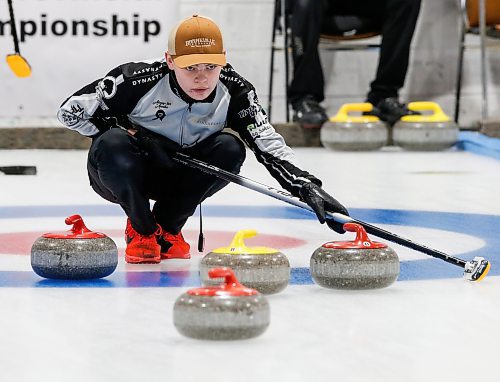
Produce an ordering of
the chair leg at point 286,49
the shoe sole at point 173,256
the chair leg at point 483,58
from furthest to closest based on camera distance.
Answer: the chair leg at point 286,49 < the chair leg at point 483,58 < the shoe sole at point 173,256

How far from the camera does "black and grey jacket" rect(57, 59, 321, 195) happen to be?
9.85 ft

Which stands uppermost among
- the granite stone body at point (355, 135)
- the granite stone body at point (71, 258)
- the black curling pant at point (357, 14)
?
the granite stone body at point (71, 258)

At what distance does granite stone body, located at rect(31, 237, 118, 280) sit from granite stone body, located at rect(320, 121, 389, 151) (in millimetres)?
4483

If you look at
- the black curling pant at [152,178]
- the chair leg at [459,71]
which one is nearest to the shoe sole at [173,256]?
the black curling pant at [152,178]

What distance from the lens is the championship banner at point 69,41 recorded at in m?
6.69

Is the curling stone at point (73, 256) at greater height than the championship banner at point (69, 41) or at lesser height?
greater

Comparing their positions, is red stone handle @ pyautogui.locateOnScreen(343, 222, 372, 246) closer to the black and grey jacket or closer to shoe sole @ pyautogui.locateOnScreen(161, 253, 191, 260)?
the black and grey jacket

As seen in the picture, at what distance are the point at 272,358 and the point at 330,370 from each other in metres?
0.12

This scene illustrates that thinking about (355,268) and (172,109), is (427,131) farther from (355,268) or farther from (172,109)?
(355,268)

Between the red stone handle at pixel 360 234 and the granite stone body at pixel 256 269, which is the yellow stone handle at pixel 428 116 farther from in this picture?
the granite stone body at pixel 256 269

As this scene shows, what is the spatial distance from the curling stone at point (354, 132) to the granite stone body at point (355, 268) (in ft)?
14.7

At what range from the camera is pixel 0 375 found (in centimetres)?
176

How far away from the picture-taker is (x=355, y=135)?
23.2ft

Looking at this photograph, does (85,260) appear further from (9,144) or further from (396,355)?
(9,144)
